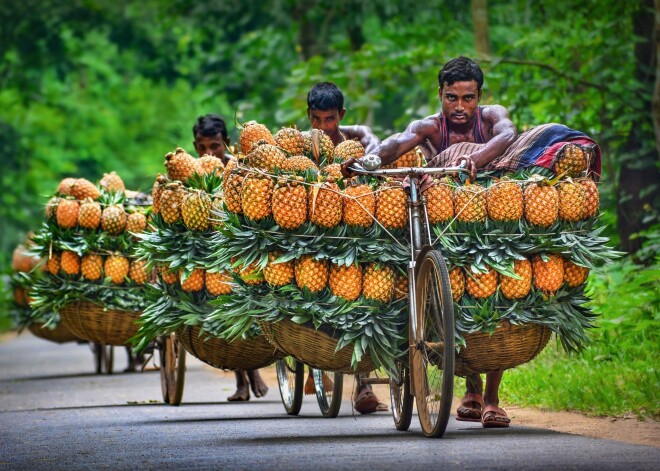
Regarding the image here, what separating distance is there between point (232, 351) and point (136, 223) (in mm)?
3319

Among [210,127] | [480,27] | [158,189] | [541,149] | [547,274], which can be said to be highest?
[480,27]

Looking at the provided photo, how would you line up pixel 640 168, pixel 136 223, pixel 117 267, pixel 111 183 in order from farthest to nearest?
pixel 640 168, pixel 111 183, pixel 117 267, pixel 136 223

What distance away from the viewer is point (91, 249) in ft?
46.0

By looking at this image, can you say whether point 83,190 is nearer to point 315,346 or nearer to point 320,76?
point 315,346

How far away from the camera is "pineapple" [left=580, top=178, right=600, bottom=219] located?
29.5 ft

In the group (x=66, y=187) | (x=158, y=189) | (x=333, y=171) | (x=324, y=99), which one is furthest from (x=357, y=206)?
(x=66, y=187)

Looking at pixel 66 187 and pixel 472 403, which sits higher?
pixel 66 187

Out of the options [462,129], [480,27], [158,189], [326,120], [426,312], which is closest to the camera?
[426,312]

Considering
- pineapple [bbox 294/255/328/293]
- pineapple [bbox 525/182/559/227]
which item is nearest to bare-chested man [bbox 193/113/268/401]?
pineapple [bbox 294/255/328/293]

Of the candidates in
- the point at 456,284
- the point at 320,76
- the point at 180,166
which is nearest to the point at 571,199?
the point at 456,284

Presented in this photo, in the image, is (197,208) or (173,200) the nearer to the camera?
(197,208)

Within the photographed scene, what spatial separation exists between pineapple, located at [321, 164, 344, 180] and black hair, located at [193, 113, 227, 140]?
461 centimetres

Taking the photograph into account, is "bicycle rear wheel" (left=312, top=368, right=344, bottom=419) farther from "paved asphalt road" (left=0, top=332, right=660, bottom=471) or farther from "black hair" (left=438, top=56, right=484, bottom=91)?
"black hair" (left=438, top=56, right=484, bottom=91)

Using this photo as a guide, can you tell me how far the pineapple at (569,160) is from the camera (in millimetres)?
9070
